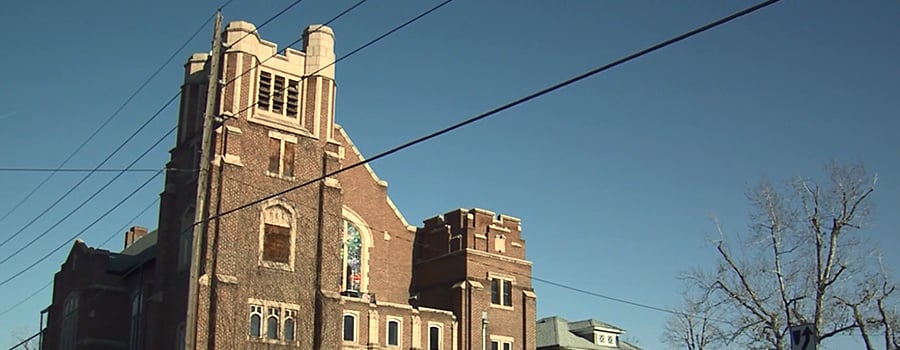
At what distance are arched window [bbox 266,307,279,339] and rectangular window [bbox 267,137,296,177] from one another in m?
6.17

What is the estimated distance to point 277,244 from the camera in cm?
4622

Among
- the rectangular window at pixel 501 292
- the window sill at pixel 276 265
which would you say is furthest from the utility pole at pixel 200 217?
the rectangular window at pixel 501 292

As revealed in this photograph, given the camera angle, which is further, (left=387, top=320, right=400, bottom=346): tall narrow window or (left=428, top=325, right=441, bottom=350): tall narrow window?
(left=428, top=325, right=441, bottom=350): tall narrow window

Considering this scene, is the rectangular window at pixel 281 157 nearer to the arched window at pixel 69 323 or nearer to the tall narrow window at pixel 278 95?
the tall narrow window at pixel 278 95

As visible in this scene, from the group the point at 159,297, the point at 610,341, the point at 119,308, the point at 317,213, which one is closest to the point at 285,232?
the point at 317,213

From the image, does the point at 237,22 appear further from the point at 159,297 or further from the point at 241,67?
the point at 159,297

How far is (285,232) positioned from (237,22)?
9.81 m

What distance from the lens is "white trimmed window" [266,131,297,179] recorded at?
47.2 m

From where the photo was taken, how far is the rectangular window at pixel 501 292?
5497 cm

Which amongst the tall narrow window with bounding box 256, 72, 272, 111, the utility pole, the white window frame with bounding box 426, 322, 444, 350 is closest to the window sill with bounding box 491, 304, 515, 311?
the white window frame with bounding box 426, 322, 444, 350

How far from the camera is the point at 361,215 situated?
5481 cm

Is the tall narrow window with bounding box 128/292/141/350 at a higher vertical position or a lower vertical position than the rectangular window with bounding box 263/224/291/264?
lower

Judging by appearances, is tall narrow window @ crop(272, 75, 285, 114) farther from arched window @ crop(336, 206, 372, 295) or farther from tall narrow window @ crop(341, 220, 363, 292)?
tall narrow window @ crop(341, 220, 363, 292)

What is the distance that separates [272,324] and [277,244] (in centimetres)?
351
